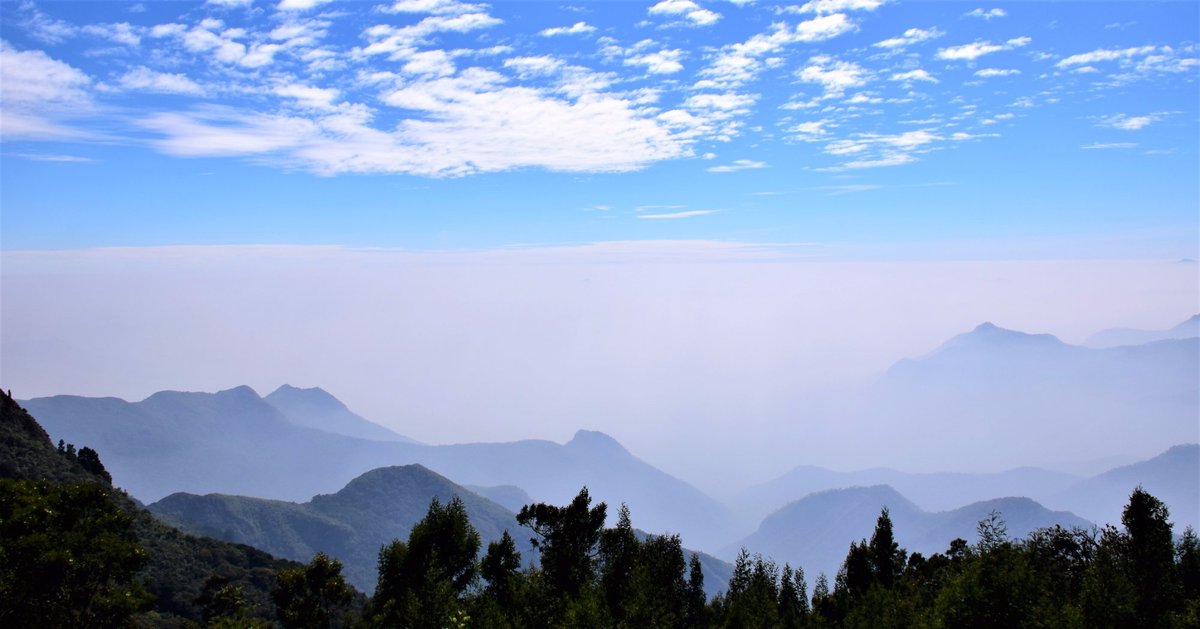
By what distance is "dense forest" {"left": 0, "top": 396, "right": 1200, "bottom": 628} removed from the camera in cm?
4528

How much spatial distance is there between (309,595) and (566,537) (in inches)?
1058

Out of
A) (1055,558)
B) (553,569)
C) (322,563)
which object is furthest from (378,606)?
(1055,558)

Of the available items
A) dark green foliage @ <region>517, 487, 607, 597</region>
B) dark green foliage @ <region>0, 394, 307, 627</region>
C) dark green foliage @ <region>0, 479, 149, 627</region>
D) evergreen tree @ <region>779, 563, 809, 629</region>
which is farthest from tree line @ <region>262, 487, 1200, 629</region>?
dark green foliage @ <region>0, 394, 307, 627</region>

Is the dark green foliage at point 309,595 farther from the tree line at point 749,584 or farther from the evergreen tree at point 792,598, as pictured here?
the evergreen tree at point 792,598

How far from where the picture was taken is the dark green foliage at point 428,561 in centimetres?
5765

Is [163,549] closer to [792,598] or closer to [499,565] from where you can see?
[499,565]

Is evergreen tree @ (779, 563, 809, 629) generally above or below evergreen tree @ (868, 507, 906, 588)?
below

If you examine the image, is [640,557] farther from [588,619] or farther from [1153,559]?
[1153,559]

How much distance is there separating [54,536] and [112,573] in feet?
14.1

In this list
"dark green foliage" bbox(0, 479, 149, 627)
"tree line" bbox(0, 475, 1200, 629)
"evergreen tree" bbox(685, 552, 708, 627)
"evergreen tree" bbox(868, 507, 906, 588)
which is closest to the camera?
"dark green foliage" bbox(0, 479, 149, 627)

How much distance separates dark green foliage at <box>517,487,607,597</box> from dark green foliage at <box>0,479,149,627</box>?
36985mm

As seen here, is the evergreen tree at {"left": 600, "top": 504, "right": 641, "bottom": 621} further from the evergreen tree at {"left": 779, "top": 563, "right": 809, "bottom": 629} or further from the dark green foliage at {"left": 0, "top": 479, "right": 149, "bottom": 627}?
the dark green foliage at {"left": 0, "top": 479, "right": 149, "bottom": 627}

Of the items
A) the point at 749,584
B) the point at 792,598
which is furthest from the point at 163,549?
the point at 792,598

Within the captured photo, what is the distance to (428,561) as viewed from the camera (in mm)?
62219
